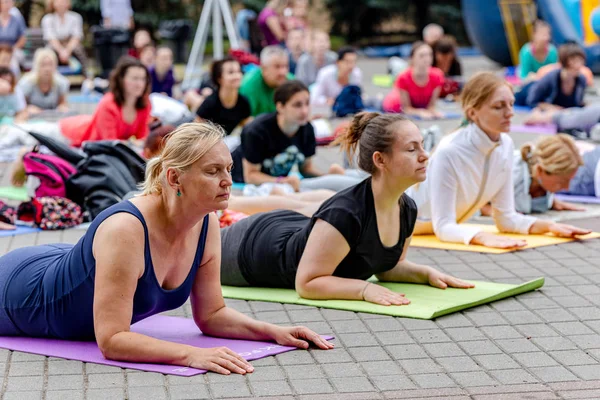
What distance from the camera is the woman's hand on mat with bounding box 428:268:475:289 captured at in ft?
17.4

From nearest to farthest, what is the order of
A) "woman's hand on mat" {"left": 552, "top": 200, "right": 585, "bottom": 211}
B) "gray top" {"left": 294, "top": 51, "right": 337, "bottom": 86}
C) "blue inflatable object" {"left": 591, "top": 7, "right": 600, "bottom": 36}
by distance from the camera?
"woman's hand on mat" {"left": 552, "top": 200, "right": 585, "bottom": 211}
"gray top" {"left": 294, "top": 51, "right": 337, "bottom": 86}
"blue inflatable object" {"left": 591, "top": 7, "right": 600, "bottom": 36}

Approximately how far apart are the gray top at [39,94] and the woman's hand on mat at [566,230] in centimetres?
811

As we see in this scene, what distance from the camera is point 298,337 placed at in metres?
4.38

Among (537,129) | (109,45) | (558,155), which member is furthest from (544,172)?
(109,45)

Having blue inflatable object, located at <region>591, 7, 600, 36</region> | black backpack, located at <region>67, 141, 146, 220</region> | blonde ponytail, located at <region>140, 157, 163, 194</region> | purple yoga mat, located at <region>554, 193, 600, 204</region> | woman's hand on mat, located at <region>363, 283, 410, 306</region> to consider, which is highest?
blue inflatable object, located at <region>591, 7, 600, 36</region>

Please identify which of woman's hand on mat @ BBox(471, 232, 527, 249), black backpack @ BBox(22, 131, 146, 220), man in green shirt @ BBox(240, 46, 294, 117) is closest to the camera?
woman's hand on mat @ BBox(471, 232, 527, 249)

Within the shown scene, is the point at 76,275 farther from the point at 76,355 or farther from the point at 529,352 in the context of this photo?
the point at 529,352

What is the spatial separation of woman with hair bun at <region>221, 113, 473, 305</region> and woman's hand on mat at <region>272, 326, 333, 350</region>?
1.92 ft

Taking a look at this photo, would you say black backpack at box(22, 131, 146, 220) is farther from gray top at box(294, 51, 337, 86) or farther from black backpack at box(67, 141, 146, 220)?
gray top at box(294, 51, 337, 86)

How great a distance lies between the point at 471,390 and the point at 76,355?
62.6 inches

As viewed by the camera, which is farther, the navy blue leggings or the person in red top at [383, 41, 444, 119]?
the person in red top at [383, 41, 444, 119]

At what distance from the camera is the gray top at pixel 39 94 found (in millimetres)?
12898

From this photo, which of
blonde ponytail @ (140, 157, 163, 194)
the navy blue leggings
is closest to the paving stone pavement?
the navy blue leggings

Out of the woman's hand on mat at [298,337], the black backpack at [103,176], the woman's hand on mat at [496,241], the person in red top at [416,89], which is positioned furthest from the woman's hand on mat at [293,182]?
the person in red top at [416,89]
